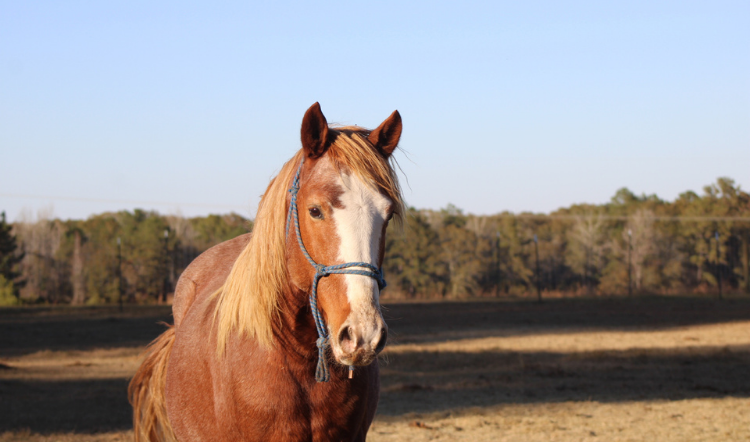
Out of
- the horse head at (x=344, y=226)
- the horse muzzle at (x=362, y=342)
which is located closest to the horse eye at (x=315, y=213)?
the horse head at (x=344, y=226)

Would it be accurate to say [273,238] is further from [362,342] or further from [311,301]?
[362,342]

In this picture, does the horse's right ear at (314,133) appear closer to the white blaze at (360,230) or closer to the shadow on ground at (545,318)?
the white blaze at (360,230)

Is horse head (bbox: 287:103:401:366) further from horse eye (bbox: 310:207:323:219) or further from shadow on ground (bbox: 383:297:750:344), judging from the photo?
shadow on ground (bbox: 383:297:750:344)

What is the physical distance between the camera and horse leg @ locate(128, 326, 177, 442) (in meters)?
3.99

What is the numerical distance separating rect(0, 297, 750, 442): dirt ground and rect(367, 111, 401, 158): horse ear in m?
0.71

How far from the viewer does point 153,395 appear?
4027 mm

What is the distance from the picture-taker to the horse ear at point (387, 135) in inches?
97.1

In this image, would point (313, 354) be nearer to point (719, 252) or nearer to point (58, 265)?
point (58, 265)

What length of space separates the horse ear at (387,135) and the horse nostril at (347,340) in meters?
0.87

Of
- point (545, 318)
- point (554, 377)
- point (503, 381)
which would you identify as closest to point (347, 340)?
point (503, 381)

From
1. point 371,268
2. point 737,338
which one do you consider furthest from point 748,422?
point 737,338

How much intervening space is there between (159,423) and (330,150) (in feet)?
9.29

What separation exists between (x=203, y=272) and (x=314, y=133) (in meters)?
2.03

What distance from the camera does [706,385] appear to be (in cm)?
943
